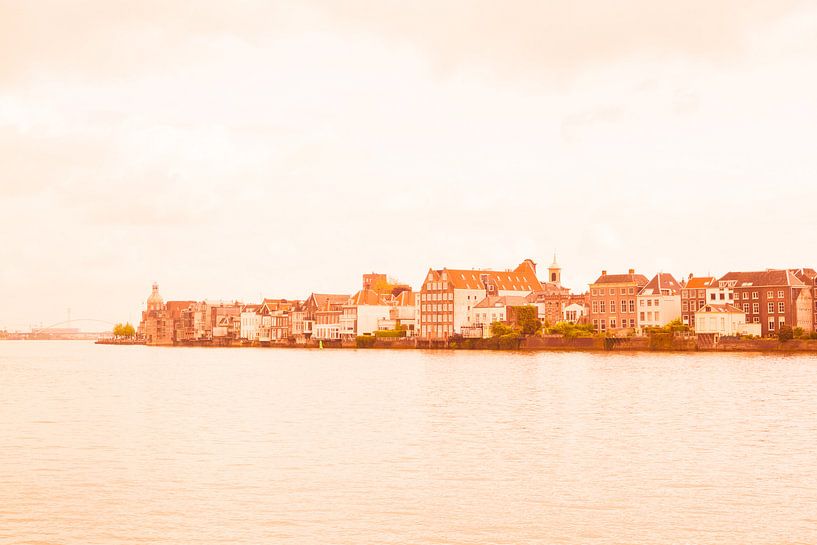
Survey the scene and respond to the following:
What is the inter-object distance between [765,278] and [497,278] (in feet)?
161

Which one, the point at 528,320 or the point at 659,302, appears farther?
the point at 528,320

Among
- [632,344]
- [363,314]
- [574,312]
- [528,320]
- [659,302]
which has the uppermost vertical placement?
[659,302]

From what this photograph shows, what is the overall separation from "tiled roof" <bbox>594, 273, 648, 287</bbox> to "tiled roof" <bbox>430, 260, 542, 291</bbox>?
84.9ft

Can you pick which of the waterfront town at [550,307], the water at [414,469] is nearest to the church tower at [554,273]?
the waterfront town at [550,307]

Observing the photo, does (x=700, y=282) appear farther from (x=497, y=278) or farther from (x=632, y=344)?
(x=497, y=278)

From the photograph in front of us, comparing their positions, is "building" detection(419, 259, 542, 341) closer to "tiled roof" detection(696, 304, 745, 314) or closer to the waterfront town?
the waterfront town

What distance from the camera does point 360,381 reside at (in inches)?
2576

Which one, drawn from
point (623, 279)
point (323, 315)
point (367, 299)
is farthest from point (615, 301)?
point (323, 315)

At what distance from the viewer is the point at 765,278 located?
121 meters

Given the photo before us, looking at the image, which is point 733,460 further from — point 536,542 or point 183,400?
point 183,400

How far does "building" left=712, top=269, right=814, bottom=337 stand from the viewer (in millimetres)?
117688

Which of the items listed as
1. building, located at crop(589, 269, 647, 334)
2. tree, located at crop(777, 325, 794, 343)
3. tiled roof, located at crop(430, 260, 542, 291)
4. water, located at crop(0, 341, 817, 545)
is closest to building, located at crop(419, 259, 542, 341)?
tiled roof, located at crop(430, 260, 542, 291)

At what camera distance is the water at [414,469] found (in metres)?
18.7

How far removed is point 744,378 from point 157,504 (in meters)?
51.3
